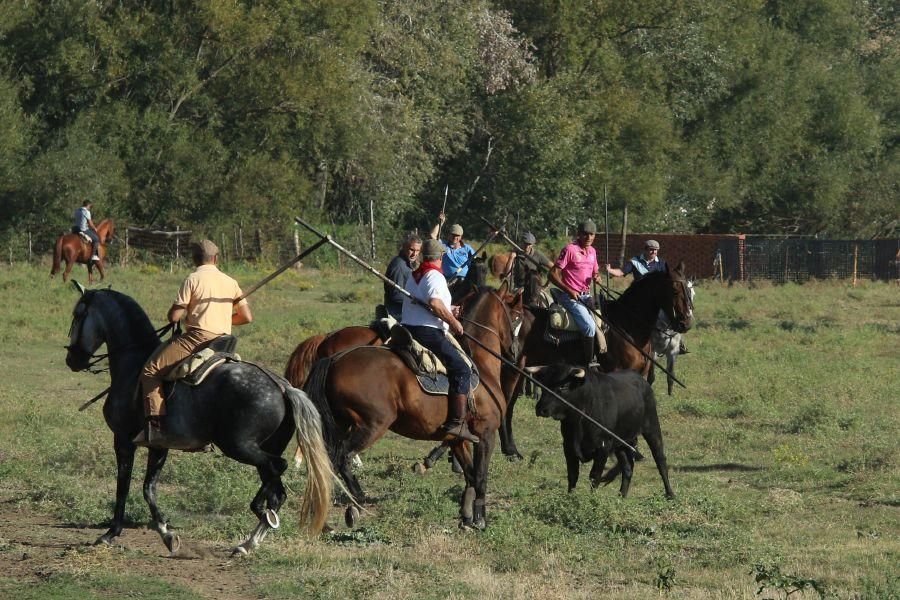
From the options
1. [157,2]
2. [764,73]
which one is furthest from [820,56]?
[157,2]

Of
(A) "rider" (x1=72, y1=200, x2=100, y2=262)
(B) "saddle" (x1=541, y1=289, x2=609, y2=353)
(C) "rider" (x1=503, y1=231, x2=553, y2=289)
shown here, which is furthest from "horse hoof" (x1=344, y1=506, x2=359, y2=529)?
(A) "rider" (x1=72, y1=200, x2=100, y2=262)

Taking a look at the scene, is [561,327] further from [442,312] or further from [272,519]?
[272,519]

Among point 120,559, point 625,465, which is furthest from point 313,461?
point 625,465

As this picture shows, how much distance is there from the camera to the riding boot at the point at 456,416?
1248cm

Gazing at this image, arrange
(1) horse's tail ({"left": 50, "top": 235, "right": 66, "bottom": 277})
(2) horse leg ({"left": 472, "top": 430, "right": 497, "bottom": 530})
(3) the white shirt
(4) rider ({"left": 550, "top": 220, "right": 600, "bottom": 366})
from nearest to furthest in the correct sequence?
(3) the white shirt, (2) horse leg ({"left": 472, "top": 430, "right": 497, "bottom": 530}), (4) rider ({"left": 550, "top": 220, "right": 600, "bottom": 366}), (1) horse's tail ({"left": 50, "top": 235, "right": 66, "bottom": 277})

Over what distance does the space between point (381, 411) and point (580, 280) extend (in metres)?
6.01

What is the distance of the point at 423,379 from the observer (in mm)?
12344

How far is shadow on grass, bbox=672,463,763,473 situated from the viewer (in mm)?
16141

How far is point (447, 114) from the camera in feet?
174

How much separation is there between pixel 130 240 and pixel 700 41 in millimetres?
28346

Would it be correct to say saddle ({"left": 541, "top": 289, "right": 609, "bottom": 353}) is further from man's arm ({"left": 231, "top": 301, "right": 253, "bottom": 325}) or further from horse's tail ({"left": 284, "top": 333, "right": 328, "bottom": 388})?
man's arm ({"left": 231, "top": 301, "right": 253, "bottom": 325})

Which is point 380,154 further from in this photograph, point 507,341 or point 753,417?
point 507,341

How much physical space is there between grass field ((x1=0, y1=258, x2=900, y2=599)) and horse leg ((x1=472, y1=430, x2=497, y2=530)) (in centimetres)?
27

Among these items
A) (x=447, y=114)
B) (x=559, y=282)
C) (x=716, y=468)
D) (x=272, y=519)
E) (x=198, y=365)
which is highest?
(x=447, y=114)
